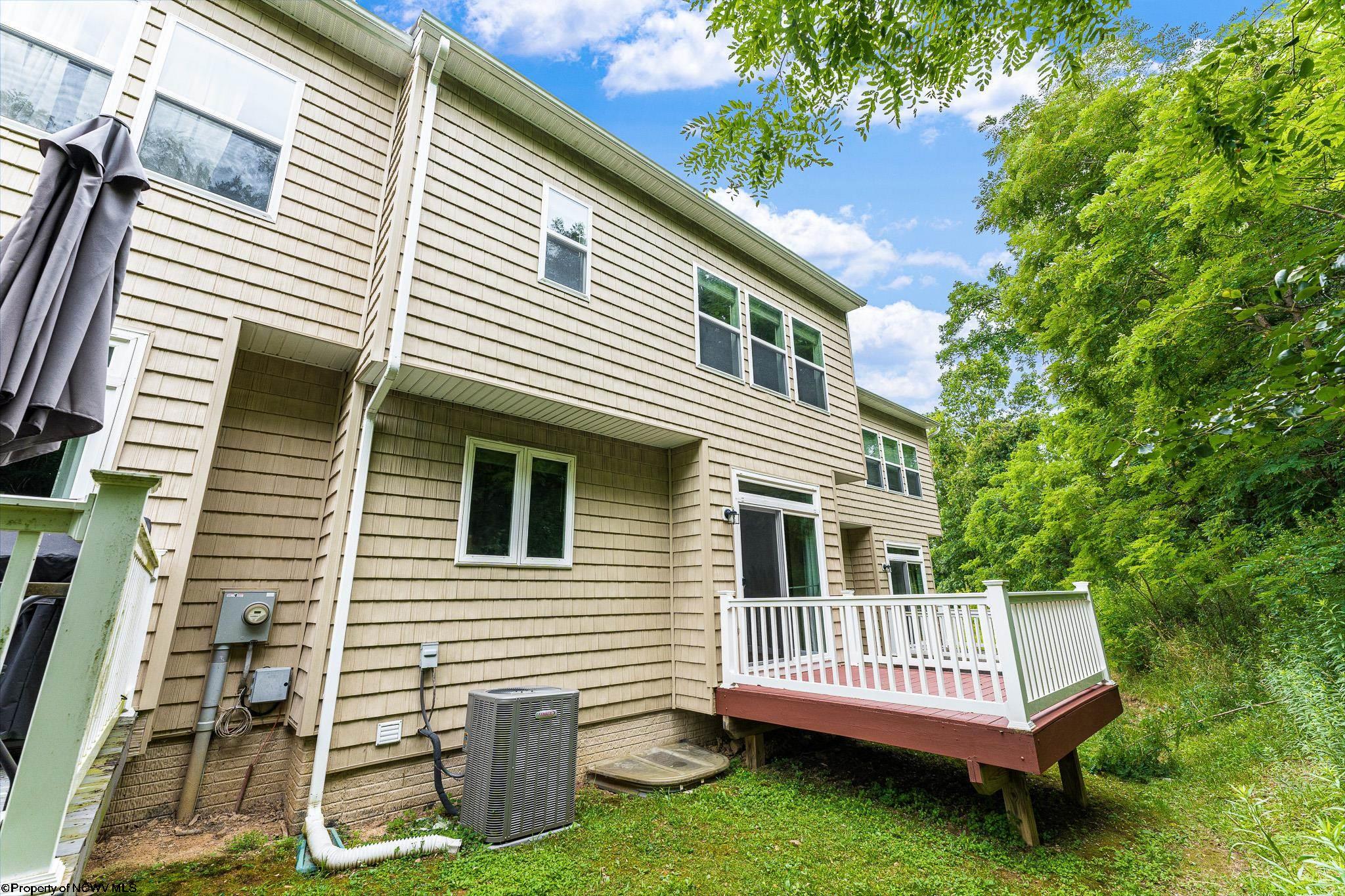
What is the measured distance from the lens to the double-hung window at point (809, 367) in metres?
7.82

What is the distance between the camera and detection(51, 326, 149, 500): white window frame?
333 cm

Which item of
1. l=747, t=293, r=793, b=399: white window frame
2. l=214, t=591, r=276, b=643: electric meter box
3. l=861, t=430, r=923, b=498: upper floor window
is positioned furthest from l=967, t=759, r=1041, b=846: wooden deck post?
l=861, t=430, r=923, b=498: upper floor window

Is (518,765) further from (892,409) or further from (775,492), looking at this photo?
(892,409)

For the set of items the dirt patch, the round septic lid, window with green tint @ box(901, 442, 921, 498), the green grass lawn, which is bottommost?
the green grass lawn

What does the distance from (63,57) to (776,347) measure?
22.7 ft

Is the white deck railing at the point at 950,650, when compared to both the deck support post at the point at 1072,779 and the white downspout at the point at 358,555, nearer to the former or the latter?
the deck support post at the point at 1072,779

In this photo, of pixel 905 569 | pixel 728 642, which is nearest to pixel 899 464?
pixel 905 569

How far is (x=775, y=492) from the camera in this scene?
692cm

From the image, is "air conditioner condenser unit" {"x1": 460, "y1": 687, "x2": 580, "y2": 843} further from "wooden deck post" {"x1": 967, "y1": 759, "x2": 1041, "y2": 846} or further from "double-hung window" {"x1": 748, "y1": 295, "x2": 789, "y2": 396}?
"double-hung window" {"x1": 748, "y1": 295, "x2": 789, "y2": 396}

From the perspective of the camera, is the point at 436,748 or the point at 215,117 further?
the point at 215,117

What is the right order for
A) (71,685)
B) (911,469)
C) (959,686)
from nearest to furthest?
1. (71,685)
2. (959,686)
3. (911,469)

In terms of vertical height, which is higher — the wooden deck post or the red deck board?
the red deck board

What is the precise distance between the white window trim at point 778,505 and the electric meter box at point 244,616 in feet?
13.7

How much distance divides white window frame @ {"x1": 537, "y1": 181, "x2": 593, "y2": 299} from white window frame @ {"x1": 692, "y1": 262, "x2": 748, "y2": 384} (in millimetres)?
1458
